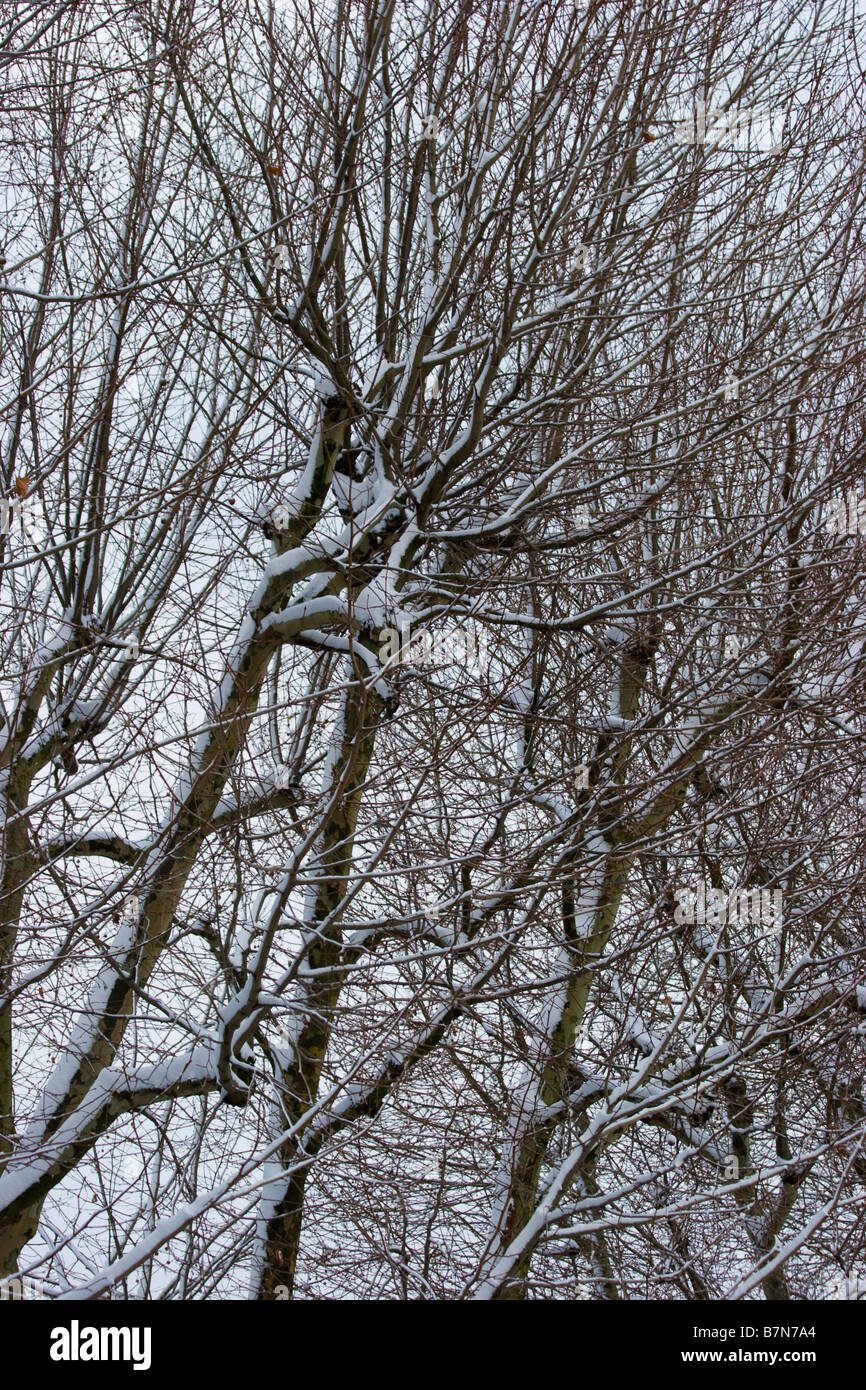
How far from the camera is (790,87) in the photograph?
19.2 ft

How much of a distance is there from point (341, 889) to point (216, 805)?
0.93 metres

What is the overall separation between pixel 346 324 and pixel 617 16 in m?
1.96

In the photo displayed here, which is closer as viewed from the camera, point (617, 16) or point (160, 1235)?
point (160, 1235)

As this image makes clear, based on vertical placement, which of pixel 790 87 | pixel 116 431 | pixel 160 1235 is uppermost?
pixel 790 87

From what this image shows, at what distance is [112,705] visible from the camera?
6.04 metres

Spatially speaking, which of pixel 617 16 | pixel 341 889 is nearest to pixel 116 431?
pixel 341 889
